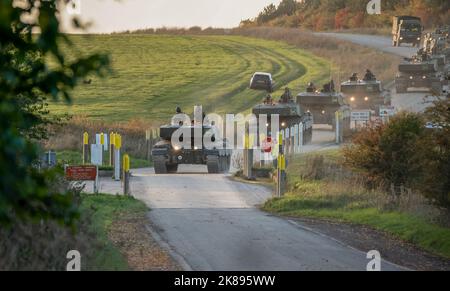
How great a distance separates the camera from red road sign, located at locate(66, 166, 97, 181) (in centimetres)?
1812

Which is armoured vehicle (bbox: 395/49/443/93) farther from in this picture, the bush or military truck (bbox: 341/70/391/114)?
the bush

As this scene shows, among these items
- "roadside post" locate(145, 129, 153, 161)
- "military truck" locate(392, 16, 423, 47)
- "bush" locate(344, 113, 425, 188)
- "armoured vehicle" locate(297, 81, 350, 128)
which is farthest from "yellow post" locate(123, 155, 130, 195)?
"military truck" locate(392, 16, 423, 47)

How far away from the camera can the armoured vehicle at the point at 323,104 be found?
40875 mm

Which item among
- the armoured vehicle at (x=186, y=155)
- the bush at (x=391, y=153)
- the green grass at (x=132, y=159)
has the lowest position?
the green grass at (x=132, y=159)

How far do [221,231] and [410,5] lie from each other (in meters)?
71.3

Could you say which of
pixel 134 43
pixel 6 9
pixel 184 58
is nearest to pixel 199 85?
pixel 184 58

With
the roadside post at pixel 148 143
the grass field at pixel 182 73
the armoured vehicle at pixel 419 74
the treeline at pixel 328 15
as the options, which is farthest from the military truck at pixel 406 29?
the roadside post at pixel 148 143

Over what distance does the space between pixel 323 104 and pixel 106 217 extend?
2486 centimetres

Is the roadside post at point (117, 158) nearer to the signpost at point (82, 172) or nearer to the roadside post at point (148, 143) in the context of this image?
the signpost at point (82, 172)

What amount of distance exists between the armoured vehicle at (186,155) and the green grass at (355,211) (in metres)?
5.88

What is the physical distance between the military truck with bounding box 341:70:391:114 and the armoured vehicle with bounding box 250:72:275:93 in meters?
9.34

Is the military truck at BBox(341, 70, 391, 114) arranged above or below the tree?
below

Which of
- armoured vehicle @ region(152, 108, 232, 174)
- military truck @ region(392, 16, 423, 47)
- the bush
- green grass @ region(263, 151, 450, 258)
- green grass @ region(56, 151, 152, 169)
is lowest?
green grass @ region(56, 151, 152, 169)

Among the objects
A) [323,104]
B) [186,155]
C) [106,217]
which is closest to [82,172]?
[106,217]
